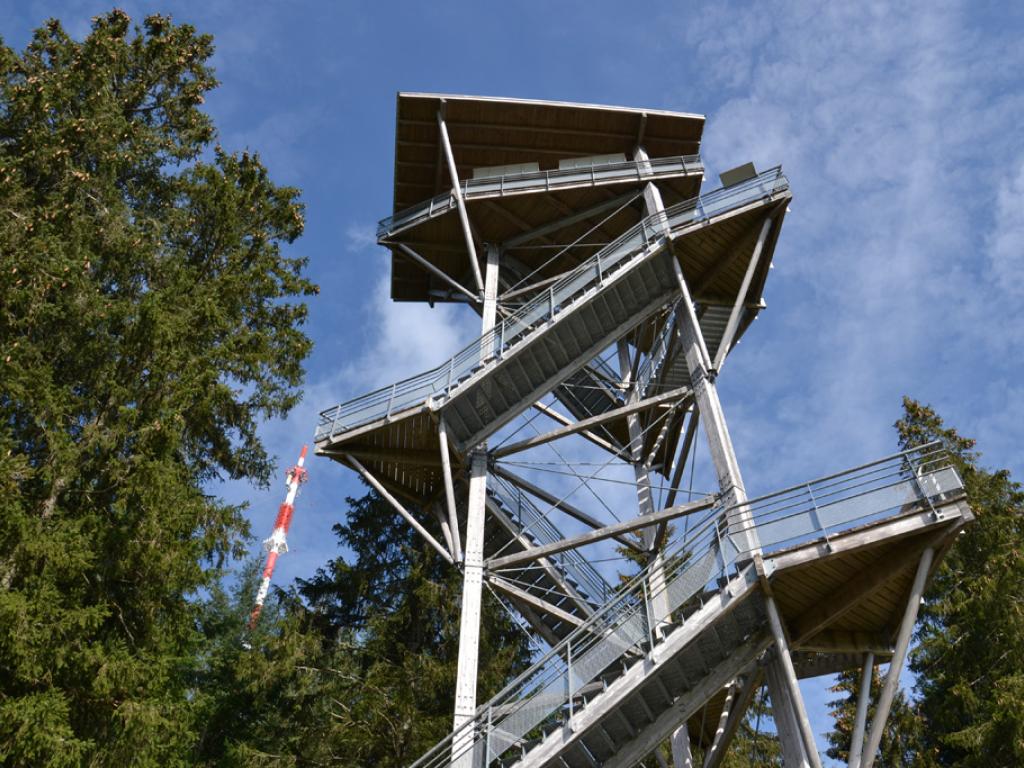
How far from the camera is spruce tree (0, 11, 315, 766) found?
10.3 metres

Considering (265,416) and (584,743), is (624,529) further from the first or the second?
(265,416)

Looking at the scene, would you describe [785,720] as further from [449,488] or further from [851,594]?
[449,488]

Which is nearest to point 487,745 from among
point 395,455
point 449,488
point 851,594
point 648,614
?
point 648,614

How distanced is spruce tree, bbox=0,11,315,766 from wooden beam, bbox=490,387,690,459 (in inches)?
162

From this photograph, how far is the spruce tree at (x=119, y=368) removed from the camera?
10305 millimetres

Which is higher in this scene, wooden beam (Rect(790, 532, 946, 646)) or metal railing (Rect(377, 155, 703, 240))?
metal railing (Rect(377, 155, 703, 240))

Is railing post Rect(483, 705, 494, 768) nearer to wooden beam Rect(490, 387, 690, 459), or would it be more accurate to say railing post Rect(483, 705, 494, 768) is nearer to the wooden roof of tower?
wooden beam Rect(490, 387, 690, 459)

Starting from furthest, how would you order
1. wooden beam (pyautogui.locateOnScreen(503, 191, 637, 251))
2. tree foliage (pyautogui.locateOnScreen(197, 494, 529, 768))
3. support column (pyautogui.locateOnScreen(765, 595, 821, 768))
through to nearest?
wooden beam (pyautogui.locateOnScreen(503, 191, 637, 251)), tree foliage (pyautogui.locateOnScreen(197, 494, 529, 768)), support column (pyautogui.locateOnScreen(765, 595, 821, 768))

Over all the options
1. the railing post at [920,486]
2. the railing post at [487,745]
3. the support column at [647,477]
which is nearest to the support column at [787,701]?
the support column at [647,477]

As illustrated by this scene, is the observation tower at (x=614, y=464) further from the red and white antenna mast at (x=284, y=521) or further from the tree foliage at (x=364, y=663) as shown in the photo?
the red and white antenna mast at (x=284, y=521)

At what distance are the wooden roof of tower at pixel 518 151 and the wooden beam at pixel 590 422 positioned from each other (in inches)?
195

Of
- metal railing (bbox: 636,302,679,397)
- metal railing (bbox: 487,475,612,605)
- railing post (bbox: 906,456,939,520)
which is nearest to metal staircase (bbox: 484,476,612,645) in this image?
metal railing (bbox: 487,475,612,605)

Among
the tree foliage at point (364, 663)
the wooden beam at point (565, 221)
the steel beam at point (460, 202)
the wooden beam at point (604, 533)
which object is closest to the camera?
the wooden beam at point (604, 533)

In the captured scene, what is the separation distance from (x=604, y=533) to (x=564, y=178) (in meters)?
7.84
